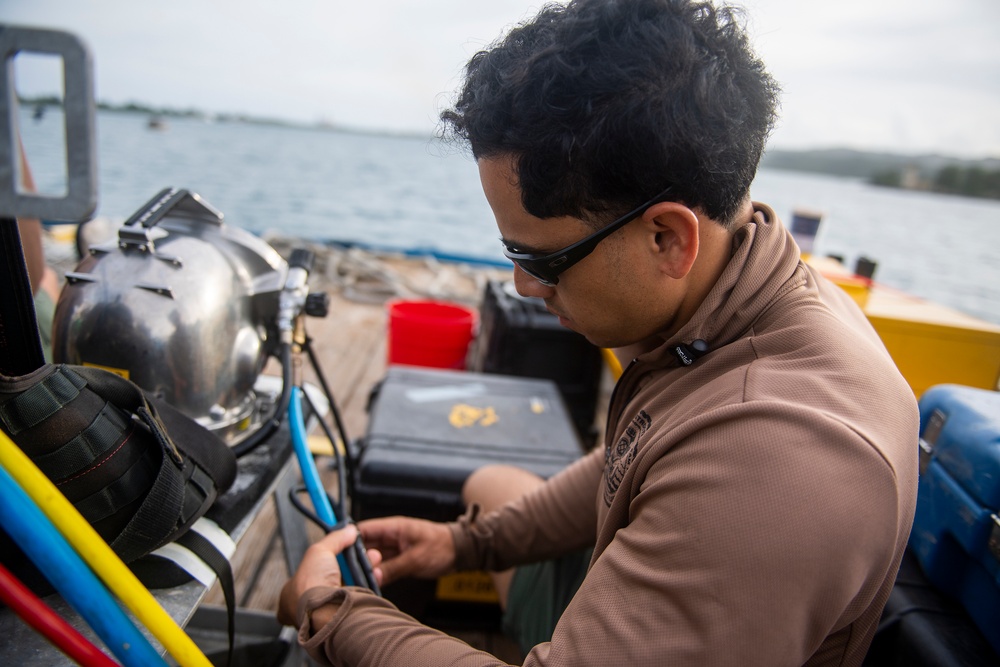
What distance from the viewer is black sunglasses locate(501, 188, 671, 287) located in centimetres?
89

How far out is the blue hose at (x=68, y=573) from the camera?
0.57m

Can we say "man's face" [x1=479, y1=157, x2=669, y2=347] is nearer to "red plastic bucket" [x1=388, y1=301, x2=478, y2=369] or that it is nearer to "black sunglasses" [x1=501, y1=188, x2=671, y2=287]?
"black sunglasses" [x1=501, y1=188, x2=671, y2=287]

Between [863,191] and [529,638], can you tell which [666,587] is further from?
[863,191]

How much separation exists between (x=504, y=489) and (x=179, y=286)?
2.86 ft

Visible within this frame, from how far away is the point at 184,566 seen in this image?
942mm

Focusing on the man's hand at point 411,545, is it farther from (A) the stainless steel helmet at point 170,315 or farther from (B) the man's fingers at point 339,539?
(A) the stainless steel helmet at point 170,315

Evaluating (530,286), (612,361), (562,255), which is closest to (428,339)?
(612,361)

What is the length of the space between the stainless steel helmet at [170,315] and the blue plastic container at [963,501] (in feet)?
4.52

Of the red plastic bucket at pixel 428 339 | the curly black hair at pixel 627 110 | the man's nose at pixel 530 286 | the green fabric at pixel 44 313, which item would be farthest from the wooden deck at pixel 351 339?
the curly black hair at pixel 627 110

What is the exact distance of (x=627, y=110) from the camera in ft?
2.78

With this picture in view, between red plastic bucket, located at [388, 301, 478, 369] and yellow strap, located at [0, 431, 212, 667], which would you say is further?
red plastic bucket, located at [388, 301, 478, 369]

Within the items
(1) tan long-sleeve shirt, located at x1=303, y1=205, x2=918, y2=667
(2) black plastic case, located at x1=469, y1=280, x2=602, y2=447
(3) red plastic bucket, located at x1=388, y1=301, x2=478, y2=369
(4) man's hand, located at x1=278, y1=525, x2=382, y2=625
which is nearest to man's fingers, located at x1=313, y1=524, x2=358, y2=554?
(4) man's hand, located at x1=278, y1=525, x2=382, y2=625

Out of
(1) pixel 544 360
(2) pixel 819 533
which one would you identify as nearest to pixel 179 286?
(2) pixel 819 533

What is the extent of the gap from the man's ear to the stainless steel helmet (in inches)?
31.6
